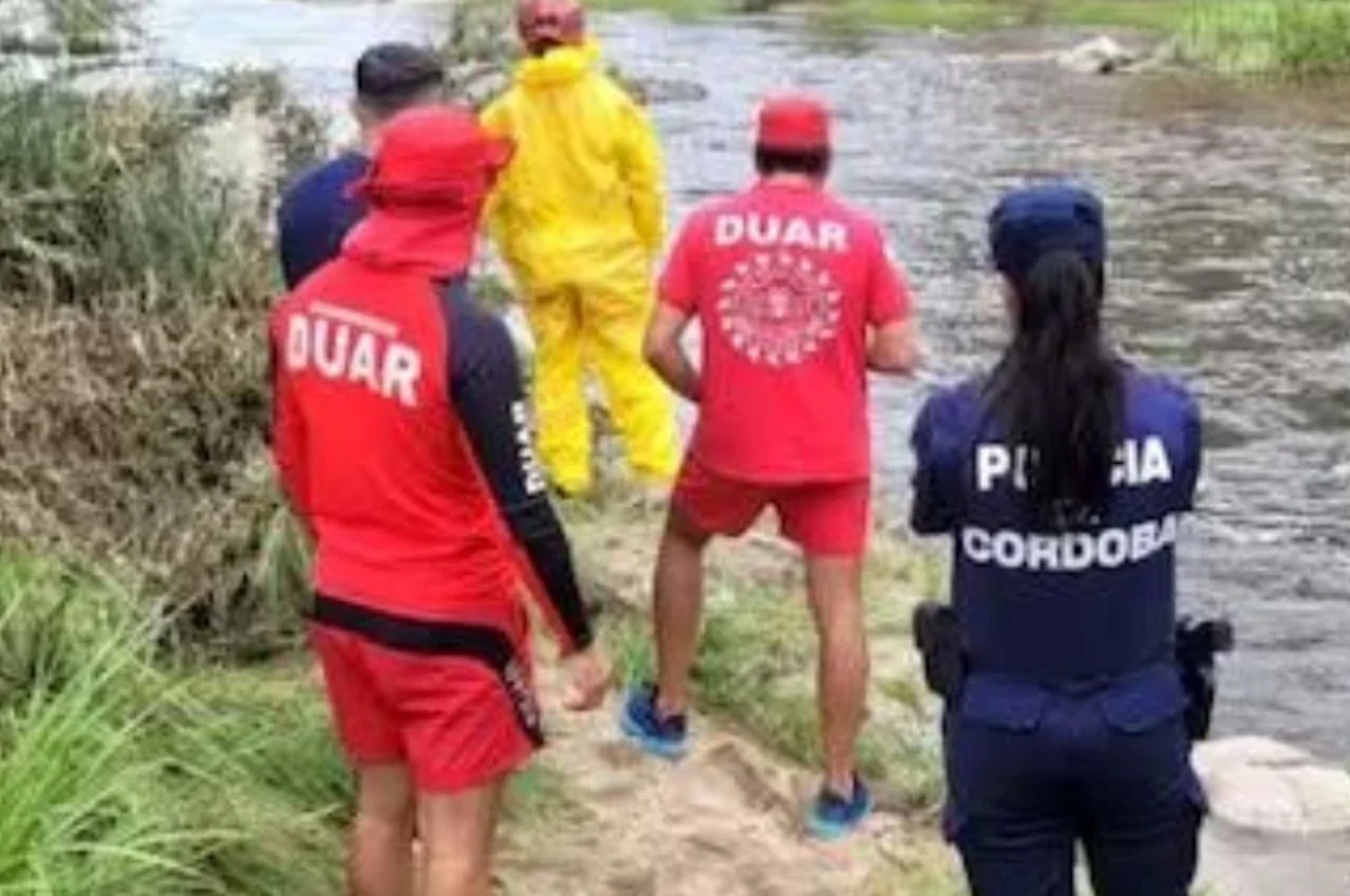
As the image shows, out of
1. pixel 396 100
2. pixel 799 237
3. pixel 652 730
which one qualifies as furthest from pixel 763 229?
pixel 652 730

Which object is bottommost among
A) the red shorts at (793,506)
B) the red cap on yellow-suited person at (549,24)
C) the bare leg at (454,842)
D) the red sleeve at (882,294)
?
the bare leg at (454,842)

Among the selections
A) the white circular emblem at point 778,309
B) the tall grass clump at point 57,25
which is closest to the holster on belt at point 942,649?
the white circular emblem at point 778,309

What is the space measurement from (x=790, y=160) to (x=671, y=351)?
0.57 m

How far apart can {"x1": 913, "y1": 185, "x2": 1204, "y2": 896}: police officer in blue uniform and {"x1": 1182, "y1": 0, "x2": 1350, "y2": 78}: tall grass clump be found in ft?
94.1

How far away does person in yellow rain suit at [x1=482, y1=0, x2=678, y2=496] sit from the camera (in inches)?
335

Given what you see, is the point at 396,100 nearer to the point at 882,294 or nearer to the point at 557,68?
the point at 882,294

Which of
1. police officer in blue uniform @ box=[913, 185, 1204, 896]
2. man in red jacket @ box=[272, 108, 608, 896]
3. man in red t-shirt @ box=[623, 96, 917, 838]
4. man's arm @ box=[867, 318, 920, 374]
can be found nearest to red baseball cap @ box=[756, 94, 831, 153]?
man in red t-shirt @ box=[623, 96, 917, 838]

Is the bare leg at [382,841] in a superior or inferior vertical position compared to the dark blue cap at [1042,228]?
inferior

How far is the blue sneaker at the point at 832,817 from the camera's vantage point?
6773 millimetres

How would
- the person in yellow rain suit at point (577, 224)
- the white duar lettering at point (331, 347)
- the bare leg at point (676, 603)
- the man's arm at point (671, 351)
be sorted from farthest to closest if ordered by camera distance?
the person in yellow rain suit at point (577, 224) → the bare leg at point (676, 603) → the man's arm at point (671, 351) → the white duar lettering at point (331, 347)

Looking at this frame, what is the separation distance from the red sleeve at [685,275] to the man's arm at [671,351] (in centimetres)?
2

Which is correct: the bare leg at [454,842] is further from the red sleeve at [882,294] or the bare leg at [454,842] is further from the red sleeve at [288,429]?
the red sleeve at [882,294]

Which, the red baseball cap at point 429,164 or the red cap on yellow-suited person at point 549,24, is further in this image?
the red cap on yellow-suited person at point 549,24

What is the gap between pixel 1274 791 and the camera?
26.3ft
